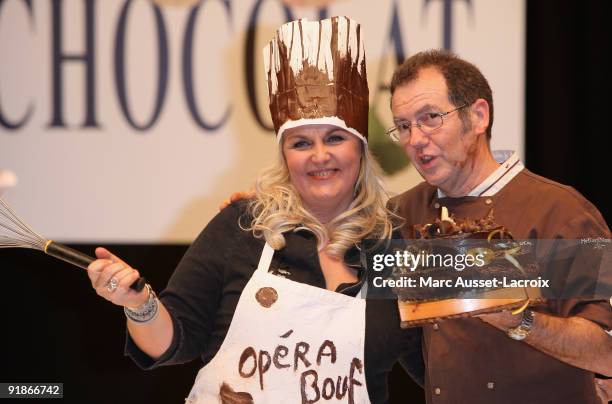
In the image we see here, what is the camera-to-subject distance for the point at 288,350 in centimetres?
211

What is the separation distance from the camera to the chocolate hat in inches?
86.1

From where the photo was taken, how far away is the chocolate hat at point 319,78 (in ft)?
7.18

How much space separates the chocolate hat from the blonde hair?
0.34ft

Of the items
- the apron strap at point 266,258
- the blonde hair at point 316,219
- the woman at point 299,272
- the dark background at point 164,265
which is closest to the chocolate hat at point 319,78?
the woman at point 299,272

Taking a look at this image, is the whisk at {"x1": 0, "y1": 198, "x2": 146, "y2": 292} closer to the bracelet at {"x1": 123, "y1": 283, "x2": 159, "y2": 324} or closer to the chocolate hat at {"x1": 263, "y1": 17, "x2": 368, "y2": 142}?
the bracelet at {"x1": 123, "y1": 283, "x2": 159, "y2": 324}

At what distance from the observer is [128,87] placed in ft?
11.8

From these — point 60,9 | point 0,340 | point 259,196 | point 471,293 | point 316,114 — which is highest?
point 60,9

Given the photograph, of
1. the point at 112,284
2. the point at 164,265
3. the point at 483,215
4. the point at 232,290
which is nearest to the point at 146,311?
the point at 112,284

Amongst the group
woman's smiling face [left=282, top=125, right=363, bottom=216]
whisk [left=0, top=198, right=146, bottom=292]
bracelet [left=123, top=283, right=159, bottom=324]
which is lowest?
bracelet [left=123, top=283, right=159, bottom=324]

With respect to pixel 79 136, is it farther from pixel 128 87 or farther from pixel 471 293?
pixel 471 293

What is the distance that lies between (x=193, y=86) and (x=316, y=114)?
151 centimetres

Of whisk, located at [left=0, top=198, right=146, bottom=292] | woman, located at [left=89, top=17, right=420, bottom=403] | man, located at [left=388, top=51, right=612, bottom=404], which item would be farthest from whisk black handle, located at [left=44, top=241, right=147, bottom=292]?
man, located at [left=388, top=51, right=612, bottom=404]

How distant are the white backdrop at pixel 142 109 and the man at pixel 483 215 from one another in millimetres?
1295

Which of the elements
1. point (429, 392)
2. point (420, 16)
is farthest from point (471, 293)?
point (420, 16)
